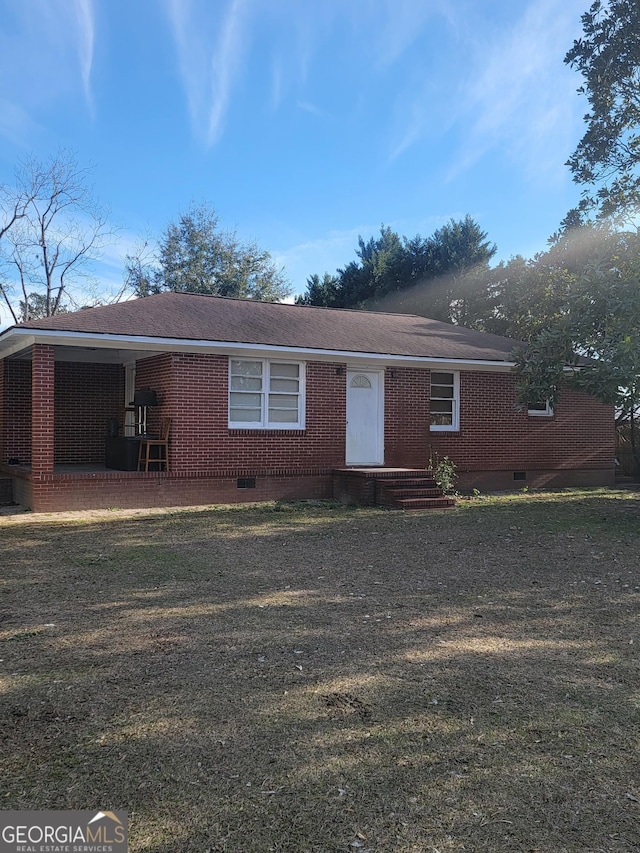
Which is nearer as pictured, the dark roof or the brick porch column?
the brick porch column

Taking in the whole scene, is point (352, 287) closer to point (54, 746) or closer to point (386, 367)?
point (386, 367)

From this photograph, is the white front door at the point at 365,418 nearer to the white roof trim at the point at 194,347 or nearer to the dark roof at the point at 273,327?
the white roof trim at the point at 194,347

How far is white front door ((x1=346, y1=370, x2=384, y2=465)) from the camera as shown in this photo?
48.7ft

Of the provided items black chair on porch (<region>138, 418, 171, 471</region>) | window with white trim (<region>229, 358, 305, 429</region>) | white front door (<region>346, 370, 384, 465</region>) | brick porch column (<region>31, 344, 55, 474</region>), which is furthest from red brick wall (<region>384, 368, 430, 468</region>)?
brick porch column (<region>31, 344, 55, 474</region>)

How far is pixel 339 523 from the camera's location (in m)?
11.1

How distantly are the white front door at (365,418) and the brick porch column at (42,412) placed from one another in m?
6.04

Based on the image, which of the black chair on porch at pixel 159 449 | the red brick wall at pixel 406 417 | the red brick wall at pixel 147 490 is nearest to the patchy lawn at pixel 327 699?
the red brick wall at pixel 147 490

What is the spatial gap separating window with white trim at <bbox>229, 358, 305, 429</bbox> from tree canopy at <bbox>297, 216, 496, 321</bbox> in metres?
21.8

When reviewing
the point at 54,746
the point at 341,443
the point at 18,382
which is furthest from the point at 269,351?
the point at 54,746

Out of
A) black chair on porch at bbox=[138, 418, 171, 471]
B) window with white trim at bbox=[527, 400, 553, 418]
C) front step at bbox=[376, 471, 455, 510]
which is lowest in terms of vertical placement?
front step at bbox=[376, 471, 455, 510]

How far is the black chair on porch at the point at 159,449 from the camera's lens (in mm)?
13148

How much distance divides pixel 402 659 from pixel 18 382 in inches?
519

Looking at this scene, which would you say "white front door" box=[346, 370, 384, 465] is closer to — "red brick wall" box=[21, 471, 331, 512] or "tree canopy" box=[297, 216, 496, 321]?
"red brick wall" box=[21, 471, 331, 512]

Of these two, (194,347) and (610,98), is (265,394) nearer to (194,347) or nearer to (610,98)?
(194,347)
